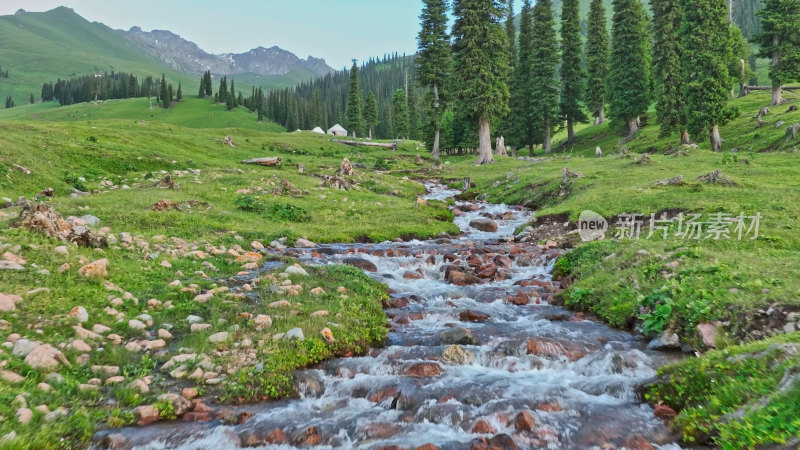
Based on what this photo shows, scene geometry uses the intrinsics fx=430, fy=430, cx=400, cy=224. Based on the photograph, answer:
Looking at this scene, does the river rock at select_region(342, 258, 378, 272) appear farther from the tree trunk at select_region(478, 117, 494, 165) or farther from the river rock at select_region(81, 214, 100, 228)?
the tree trunk at select_region(478, 117, 494, 165)

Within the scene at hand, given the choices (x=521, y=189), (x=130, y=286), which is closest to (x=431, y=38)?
(x=521, y=189)

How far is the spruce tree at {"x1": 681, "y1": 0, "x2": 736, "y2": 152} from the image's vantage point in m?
38.9

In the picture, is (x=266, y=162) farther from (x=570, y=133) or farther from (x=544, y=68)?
(x=570, y=133)

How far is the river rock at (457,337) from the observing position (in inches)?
363

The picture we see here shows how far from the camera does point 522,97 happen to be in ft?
212

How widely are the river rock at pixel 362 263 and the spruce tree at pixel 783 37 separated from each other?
56.7 m

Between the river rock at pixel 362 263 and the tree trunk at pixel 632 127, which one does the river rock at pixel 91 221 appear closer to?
the river rock at pixel 362 263

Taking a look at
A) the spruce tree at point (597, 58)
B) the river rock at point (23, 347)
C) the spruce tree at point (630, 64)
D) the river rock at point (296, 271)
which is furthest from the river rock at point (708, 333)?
the spruce tree at point (597, 58)

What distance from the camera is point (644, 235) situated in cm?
1566

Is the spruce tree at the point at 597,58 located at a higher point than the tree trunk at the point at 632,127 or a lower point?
higher

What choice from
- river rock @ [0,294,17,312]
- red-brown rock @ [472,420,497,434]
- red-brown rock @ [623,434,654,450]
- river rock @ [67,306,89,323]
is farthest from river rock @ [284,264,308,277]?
red-brown rock @ [623,434,654,450]

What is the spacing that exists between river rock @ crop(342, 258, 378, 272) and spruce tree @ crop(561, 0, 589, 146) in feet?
199

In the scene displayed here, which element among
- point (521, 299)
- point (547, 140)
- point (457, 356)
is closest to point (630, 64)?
point (547, 140)

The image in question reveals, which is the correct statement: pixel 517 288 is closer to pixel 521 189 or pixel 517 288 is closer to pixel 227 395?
pixel 227 395
